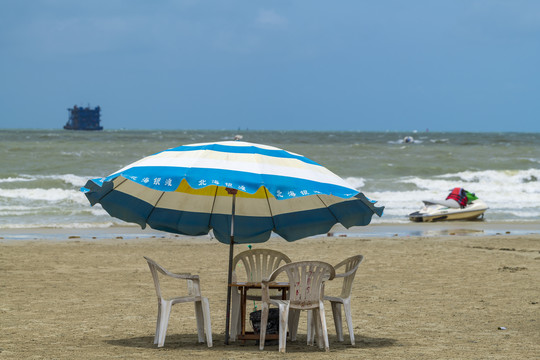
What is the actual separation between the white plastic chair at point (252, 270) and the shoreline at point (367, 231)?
9662mm

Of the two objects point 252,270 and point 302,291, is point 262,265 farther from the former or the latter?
point 302,291

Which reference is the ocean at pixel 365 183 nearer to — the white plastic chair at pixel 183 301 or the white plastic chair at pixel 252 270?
the white plastic chair at pixel 252 270

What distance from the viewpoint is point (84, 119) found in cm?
16738

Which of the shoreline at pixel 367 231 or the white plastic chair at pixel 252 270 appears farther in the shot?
the shoreline at pixel 367 231

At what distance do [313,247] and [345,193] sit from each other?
920cm

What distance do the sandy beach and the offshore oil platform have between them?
513 ft

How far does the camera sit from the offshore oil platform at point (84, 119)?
6540 inches

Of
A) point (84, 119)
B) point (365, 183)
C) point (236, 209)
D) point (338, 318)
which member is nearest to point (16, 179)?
point (365, 183)

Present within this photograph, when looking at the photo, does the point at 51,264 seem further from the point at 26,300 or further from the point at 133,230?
the point at 133,230

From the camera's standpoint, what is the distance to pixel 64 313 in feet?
26.9

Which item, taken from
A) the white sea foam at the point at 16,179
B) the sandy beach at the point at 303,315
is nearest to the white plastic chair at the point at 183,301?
the sandy beach at the point at 303,315

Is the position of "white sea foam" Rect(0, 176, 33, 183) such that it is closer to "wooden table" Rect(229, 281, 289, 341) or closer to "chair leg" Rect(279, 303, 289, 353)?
"wooden table" Rect(229, 281, 289, 341)

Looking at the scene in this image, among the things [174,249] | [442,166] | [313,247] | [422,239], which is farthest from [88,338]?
[442,166]

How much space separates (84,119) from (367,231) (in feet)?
513
